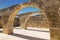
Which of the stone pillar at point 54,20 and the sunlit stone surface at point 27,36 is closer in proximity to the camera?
the stone pillar at point 54,20

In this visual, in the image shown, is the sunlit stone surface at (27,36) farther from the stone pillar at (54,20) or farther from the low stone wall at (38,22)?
the low stone wall at (38,22)

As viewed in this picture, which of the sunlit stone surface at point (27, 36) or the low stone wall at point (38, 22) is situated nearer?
the sunlit stone surface at point (27, 36)

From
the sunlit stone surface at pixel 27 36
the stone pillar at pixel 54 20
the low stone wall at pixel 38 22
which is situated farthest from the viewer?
the low stone wall at pixel 38 22

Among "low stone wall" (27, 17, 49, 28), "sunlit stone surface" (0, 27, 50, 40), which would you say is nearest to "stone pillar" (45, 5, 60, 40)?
"sunlit stone surface" (0, 27, 50, 40)

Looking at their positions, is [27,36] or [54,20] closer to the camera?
[54,20]

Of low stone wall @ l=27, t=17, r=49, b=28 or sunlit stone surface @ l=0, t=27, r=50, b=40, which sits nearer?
sunlit stone surface @ l=0, t=27, r=50, b=40

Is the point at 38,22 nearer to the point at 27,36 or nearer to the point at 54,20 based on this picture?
the point at 27,36

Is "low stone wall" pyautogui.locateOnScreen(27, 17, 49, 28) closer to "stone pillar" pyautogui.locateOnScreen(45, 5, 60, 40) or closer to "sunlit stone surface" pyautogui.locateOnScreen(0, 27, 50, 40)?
"sunlit stone surface" pyautogui.locateOnScreen(0, 27, 50, 40)

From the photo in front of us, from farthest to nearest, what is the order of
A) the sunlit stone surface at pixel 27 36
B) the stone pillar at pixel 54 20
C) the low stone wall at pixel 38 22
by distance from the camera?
the low stone wall at pixel 38 22, the sunlit stone surface at pixel 27 36, the stone pillar at pixel 54 20

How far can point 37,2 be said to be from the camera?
5.39 metres

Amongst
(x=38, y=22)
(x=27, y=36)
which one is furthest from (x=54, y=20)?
(x=38, y=22)

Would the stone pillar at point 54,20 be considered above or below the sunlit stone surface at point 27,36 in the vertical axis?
above

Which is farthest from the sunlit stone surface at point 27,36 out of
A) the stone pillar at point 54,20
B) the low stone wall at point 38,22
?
the low stone wall at point 38,22

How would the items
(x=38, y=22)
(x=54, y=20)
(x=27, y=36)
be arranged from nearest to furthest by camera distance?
(x=54, y=20) < (x=27, y=36) < (x=38, y=22)
